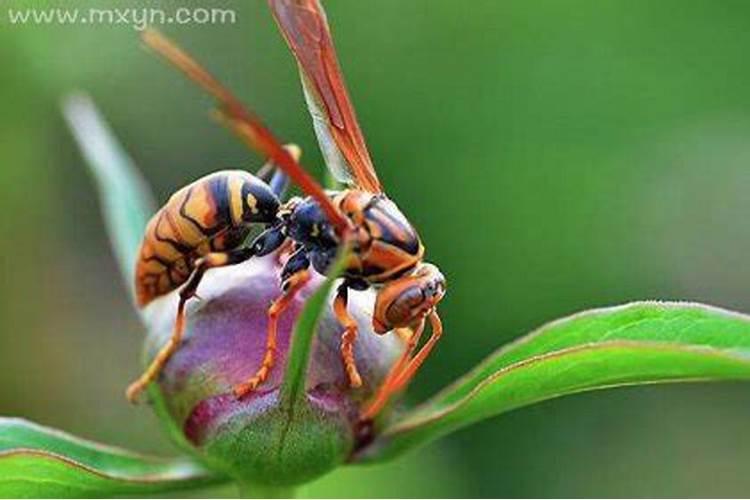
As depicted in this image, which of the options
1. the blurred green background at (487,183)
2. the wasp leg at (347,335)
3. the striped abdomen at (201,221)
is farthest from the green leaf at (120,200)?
the blurred green background at (487,183)

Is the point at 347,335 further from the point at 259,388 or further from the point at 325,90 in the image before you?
the point at 325,90

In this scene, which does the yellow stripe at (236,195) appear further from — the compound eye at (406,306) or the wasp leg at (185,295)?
the compound eye at (406,306)

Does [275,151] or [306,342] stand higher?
[275,151]

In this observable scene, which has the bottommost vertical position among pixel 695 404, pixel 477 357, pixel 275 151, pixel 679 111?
pixel 695 404

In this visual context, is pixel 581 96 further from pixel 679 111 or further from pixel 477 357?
Answer: pixel 477 357

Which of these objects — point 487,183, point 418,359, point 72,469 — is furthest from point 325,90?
point 487,183

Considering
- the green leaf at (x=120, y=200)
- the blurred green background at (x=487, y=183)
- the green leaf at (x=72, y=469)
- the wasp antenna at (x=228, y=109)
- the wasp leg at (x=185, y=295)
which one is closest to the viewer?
the wasp antenna at (x=228, y=109)

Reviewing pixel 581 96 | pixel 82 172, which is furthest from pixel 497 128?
pixel 82 172
